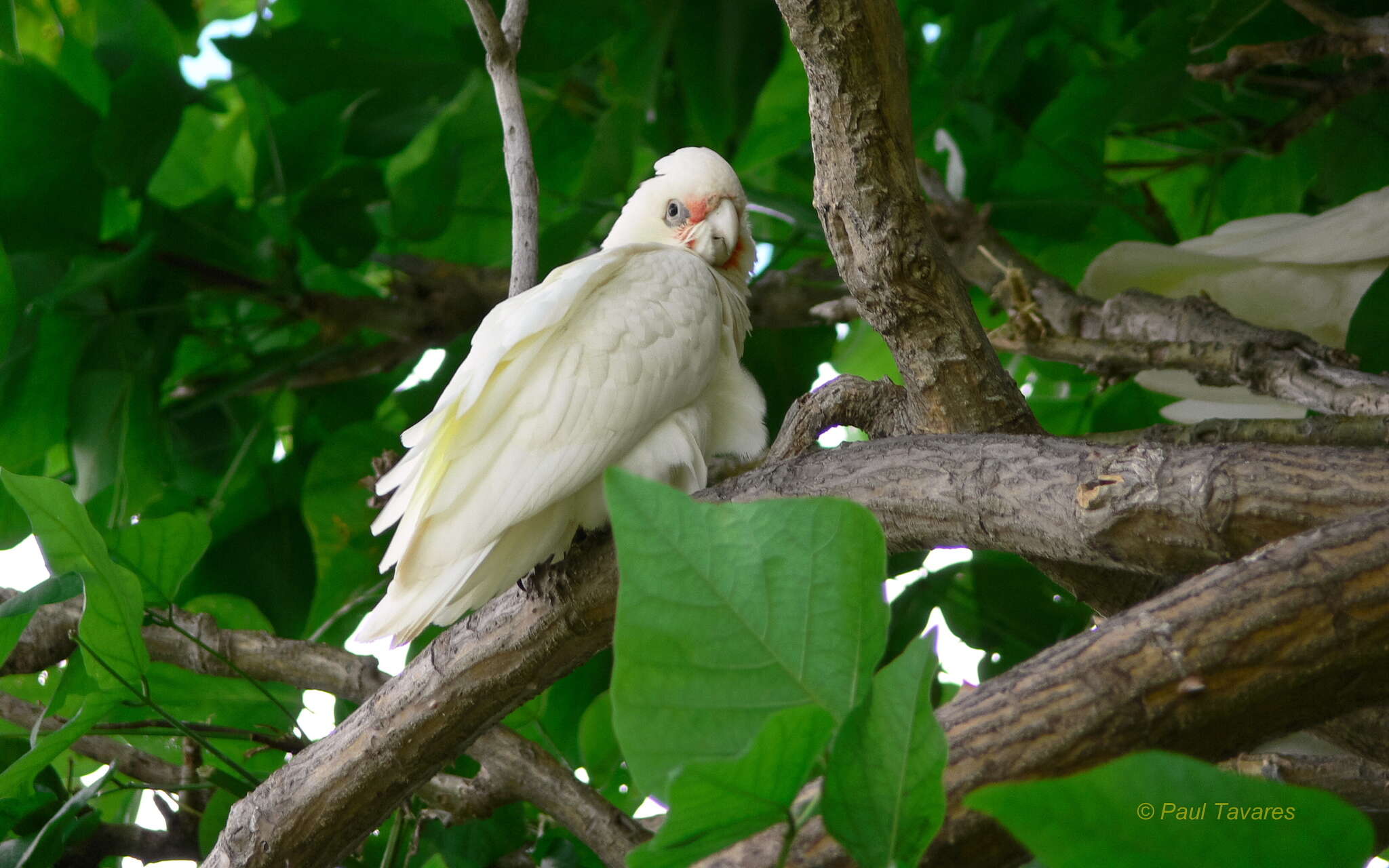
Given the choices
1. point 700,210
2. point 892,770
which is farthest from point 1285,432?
point 700,210

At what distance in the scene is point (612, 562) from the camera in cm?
111

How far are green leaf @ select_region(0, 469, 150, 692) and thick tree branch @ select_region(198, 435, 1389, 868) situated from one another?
0.64 ft

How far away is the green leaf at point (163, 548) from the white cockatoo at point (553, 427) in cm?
29

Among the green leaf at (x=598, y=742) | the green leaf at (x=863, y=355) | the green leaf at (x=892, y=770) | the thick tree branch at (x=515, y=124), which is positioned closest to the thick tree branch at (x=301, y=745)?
the green leaf at (x=598, y=742)

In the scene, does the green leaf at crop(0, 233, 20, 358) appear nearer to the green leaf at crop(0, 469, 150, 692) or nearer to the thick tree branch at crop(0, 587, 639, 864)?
the thick tree branch at crop(0, 587, 639, 864)

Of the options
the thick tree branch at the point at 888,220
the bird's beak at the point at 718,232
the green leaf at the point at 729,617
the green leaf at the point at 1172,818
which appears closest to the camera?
the green leaf at the point at 1172,818

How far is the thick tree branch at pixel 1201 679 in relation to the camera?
63 centimetres

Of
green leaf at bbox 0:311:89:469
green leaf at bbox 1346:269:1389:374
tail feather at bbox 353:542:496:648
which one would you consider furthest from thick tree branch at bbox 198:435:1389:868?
green leaf at bbox 0:311:89:469

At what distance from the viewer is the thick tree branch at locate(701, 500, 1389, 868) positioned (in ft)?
2.08

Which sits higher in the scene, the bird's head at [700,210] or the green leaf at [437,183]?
the green leaf at [437,183]

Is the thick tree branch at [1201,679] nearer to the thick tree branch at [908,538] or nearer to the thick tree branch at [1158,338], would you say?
the thick tree branch at [908,538]

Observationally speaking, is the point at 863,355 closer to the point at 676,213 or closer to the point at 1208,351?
the point at 676,213

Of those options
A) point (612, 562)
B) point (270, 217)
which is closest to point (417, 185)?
point (270, 217)

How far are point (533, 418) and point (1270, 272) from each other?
103cm
